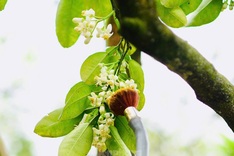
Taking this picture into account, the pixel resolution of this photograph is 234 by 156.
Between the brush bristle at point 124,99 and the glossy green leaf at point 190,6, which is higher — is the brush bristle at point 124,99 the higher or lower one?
the lower one

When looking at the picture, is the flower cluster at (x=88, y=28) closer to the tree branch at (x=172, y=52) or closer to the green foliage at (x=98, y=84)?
the green foliage at (x=98, y=84)

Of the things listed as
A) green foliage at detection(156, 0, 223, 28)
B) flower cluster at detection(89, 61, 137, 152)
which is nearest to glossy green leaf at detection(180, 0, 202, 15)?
green foliage at detection(156, 0, 223, 28)

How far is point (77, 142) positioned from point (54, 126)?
0.06m

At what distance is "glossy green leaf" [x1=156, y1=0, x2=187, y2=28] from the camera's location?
1.57ft

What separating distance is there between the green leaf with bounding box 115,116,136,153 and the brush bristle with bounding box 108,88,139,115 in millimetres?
82

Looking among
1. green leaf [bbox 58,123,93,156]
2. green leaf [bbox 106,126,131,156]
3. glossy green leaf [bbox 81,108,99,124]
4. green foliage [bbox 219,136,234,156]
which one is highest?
glossy green leaf [bbox 81,108,99,124]

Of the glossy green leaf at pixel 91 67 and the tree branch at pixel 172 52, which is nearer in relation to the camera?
the tree branch at pixel 172 52

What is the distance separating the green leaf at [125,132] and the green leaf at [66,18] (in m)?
0.11

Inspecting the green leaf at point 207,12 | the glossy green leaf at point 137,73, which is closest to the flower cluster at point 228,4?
the green leaf at point 207,12

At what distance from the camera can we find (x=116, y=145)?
20.2 inches

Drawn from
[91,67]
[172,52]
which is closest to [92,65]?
[91,67]

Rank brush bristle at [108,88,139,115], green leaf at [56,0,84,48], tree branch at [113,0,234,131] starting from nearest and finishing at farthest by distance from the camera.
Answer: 1. tree branch at [113,0,234,131]
2. brush bristle at [108,88,139,115]
3. green leaf at [56,0,84,48]

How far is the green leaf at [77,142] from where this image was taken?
50 cm

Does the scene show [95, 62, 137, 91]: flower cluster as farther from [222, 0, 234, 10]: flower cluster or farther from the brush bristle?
[222, 0, 234, 10]: flower cluster
